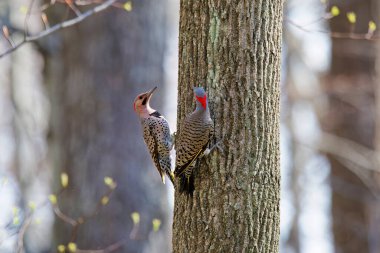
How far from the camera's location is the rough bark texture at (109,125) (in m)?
8.94

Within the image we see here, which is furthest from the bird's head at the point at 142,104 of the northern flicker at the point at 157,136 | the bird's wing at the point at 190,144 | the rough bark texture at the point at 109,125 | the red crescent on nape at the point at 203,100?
the rough bark texture at the point at 109,125

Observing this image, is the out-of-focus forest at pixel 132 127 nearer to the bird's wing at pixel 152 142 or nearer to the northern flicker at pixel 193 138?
the bird's wing at pixel 152 142

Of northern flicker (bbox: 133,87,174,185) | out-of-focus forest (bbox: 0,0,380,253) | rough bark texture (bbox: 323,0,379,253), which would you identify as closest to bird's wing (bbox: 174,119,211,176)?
northern flicker (bbox: 133,87,174,185)

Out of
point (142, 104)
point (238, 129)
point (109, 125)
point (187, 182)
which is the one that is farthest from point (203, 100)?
point (109, 125)

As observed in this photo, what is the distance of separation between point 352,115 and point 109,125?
632 cm

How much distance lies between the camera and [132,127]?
9.19 m

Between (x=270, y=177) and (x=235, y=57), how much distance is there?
0.83m

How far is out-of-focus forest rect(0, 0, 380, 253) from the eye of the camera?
8.88 metres

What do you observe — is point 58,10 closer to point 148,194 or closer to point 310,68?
point 148,194

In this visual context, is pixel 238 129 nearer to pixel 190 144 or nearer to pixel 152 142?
pixel 190 144

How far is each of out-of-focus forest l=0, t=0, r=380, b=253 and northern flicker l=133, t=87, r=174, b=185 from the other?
1.86 ft

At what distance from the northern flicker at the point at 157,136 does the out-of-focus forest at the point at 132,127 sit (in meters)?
0.57

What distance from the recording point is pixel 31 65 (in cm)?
1839

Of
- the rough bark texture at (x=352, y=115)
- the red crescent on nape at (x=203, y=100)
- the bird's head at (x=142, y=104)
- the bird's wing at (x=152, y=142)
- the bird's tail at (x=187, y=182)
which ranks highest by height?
the red crescent on nape at (x=203, y=100)
